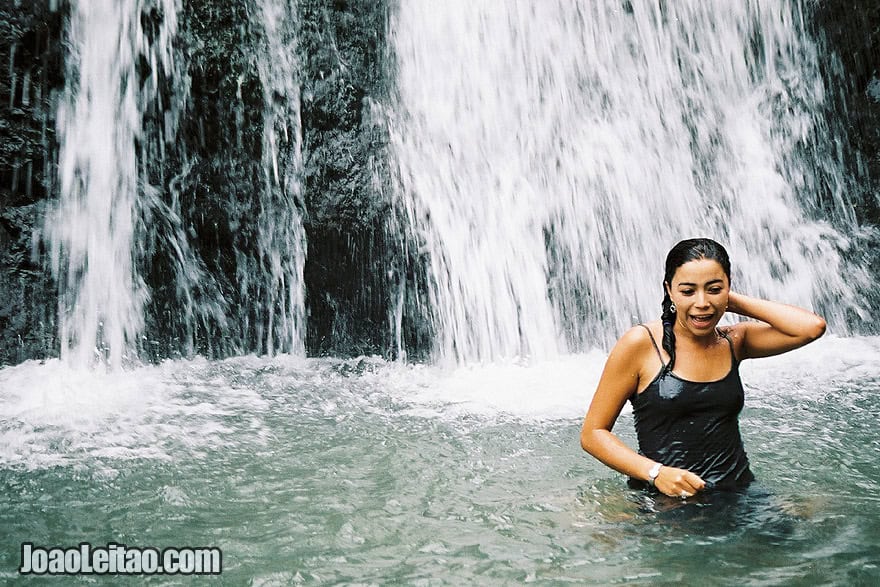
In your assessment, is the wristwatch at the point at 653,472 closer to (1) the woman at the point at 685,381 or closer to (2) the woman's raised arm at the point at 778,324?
(1) the woman at the point at 685,381

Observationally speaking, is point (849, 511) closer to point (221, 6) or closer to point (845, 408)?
point (845, 408)

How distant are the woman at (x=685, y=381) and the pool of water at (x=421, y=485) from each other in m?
0.24

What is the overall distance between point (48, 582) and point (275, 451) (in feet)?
6.76

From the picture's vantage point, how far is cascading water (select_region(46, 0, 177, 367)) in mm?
8906

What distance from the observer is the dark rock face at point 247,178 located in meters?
8.83

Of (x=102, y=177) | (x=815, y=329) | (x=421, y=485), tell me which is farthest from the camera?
(x=102, y=177)

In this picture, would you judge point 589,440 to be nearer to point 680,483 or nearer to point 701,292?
point 680,483

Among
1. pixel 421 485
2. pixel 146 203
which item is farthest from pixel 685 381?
pixel 146 203

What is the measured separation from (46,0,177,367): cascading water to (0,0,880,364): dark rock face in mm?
143

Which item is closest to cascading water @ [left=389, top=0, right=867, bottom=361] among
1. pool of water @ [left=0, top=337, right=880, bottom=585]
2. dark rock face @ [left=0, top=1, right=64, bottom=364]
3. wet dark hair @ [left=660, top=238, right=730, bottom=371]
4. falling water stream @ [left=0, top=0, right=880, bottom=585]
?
falling water stream @ [left=0, top=0, right=880, bottom=585]

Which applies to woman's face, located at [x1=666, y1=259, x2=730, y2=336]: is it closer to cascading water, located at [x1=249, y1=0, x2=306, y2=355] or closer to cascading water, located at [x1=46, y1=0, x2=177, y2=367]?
cascading water, located at [x1=249, y1=0, x2=306, y2=355]

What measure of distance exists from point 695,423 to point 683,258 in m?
0.73

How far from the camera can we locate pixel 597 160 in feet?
33.9

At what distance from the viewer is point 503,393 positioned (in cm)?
707
